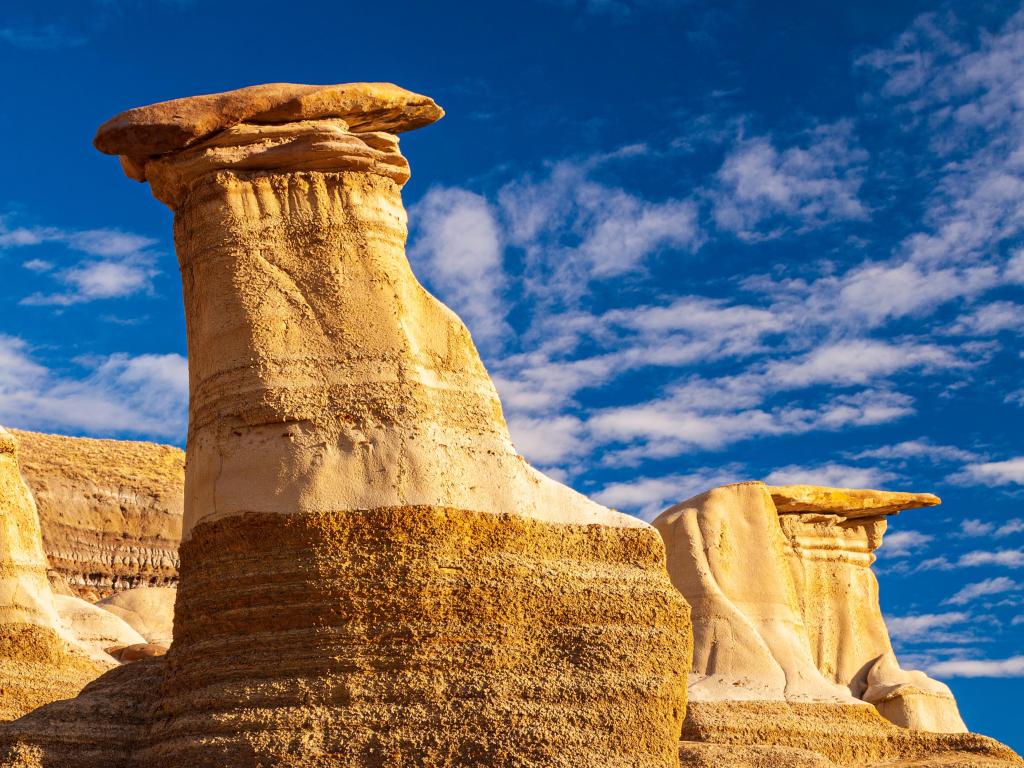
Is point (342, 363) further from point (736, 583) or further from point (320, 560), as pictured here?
point (736, 583)

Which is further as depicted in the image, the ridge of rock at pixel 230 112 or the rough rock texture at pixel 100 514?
the rough rock texture at pixel 100 514

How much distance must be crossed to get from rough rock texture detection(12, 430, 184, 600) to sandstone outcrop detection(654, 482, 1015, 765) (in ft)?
58.5

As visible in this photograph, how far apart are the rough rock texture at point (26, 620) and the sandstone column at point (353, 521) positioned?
5611mm

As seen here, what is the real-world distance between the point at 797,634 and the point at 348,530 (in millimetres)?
14835

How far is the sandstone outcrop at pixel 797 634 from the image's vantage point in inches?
856

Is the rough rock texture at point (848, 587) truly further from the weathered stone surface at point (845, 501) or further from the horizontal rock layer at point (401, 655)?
the horizontal rock layer at point (401, 655)

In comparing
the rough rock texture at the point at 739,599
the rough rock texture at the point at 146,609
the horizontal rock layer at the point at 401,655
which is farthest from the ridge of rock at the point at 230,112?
the rough rock texture at the point at 146,609

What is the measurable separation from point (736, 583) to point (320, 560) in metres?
13.7

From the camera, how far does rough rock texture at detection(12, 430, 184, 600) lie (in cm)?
4047

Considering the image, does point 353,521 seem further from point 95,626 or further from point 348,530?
point 95,626

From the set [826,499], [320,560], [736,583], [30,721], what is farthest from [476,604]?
[826,499]

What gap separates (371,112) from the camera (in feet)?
47.0

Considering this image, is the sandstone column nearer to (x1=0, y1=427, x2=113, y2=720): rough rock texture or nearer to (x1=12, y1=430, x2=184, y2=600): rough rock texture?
(x1=0, y1=427, x2=113, y2=720): rough rock texture

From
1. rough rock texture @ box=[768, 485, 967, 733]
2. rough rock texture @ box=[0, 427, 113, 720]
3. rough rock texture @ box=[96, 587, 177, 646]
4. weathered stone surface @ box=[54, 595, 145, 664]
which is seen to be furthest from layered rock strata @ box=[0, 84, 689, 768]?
rough rock texture @ box=[768, 485, 967, 733]
